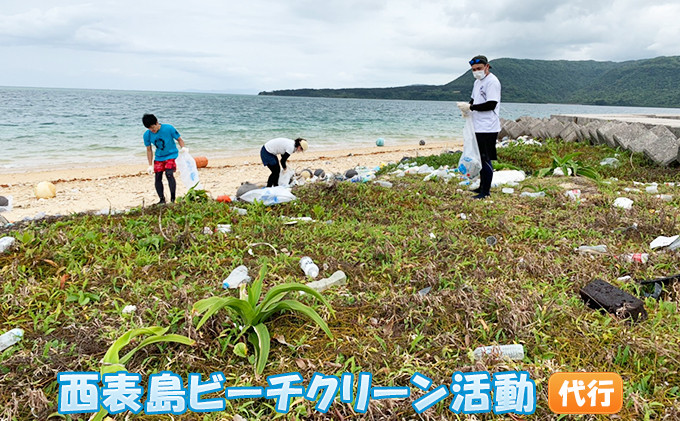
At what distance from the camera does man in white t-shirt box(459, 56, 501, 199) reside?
5.53m

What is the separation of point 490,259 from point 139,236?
3.00 m

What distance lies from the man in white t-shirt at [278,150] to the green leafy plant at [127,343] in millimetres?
4900

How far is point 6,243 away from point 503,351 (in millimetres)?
3691

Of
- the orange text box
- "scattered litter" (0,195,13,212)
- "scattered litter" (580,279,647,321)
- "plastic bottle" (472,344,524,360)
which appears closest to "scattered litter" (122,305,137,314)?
"plastic bottle" (472,344,524,360)

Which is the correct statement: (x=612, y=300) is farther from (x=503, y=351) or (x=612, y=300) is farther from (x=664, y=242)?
(x=664, y=242)

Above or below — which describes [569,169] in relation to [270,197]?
above

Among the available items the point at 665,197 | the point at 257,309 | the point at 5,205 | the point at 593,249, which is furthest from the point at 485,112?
the point at 5,205

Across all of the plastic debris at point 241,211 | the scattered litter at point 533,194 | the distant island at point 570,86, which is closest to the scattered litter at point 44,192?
the plastic debris at point 241,211

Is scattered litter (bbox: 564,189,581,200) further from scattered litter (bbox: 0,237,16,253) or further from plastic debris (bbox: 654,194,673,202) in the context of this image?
scattered litter (bbox: 0,237,16,253)

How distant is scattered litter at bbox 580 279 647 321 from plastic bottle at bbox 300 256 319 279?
1.78m

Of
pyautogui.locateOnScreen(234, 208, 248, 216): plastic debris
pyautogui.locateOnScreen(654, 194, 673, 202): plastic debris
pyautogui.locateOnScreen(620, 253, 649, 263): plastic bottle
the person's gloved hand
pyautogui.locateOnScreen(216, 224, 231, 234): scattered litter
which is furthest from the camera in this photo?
the person's gloved hand

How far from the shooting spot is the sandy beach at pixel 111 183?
7198mm

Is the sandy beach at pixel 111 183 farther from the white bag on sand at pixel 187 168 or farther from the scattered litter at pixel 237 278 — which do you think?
the scattered litter at pixel 237 278

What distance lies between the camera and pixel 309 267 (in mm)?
3053
